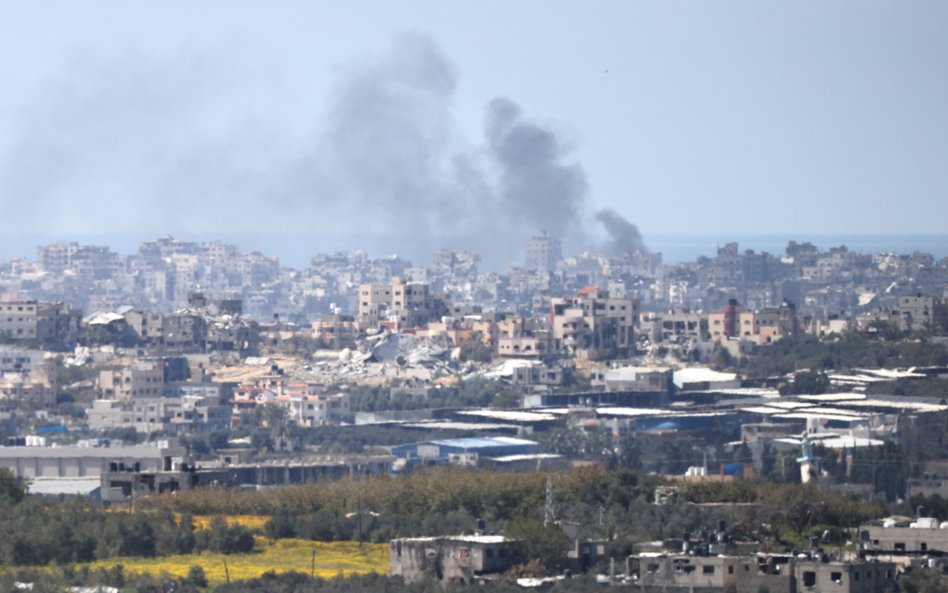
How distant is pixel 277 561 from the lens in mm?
42781

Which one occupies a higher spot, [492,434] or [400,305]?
[400,305]

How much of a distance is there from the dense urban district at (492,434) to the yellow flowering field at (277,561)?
0.10 metres

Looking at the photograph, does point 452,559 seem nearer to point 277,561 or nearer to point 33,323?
point 277,561

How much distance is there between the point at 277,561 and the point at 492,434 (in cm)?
3247

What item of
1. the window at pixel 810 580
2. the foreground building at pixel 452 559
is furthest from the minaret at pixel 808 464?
the window at pixel 810 580

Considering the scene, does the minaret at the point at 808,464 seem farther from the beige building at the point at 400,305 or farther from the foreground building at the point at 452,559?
the beige building at the point at 400,305

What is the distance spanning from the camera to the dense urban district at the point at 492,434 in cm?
4072

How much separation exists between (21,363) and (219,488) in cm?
4014

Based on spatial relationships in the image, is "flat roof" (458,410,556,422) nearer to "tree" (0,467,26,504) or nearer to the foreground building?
"tree" (0,467,26,504)

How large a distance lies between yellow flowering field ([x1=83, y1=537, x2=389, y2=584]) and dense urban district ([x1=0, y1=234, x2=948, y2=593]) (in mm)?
95

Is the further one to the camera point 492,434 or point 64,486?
point 492,434

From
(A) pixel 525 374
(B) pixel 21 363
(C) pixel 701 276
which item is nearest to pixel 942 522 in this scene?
(A) pixel 525 374

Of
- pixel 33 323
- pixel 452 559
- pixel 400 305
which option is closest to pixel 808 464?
pixel 452 559

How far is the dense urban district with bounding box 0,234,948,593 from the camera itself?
4072cm
